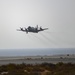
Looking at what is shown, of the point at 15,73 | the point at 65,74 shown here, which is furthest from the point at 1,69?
the point at 65,74

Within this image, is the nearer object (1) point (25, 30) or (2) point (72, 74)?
(2) point (72, 74)

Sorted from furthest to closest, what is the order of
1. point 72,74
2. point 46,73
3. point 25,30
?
1. point 25,30
2. point 46,73
3. point 72,74

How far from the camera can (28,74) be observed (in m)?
46.5

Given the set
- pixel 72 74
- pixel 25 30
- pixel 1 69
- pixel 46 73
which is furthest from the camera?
pixel 25 30

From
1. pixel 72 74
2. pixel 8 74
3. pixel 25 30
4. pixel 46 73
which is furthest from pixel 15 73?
pixel 25 30

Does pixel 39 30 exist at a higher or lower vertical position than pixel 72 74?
higher

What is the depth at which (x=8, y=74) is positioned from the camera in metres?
45.6

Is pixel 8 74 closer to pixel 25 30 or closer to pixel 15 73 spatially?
pixel 15 73

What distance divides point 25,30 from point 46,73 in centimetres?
4089

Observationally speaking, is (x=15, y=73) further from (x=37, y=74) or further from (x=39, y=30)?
(x=39, y=30)

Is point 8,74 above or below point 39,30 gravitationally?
below

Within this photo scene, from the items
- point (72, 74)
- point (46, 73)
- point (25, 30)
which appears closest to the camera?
point (72, 74)

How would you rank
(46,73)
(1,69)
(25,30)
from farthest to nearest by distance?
(25,30) < (1,69) < (46,73)

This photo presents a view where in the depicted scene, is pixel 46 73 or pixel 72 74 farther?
pixel 46 73
